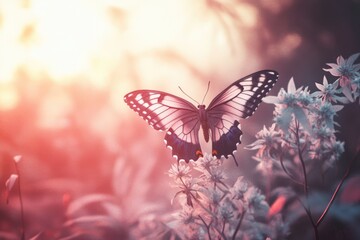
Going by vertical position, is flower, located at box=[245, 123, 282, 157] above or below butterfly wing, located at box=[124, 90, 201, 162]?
below

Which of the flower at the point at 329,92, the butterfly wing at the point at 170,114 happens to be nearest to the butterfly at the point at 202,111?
the butterfly wing at the point at 170,114

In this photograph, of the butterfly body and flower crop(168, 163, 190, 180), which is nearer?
flower crop(168, 163, 190, 180)

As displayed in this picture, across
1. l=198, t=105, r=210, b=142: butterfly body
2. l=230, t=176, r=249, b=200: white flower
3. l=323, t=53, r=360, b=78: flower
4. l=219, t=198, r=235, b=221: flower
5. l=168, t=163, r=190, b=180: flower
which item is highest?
l=198, t=105, r=210, b=142: butterfly body

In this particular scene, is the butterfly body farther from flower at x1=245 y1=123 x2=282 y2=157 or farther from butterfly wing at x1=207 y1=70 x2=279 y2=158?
flower at x1=245 y1=123 x2=282 y2=157

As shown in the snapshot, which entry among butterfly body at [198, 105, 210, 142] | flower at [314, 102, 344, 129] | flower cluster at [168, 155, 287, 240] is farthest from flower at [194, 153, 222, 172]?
flower at [314, 102, 344, 129]

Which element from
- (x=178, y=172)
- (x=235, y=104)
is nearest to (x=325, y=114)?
(x=235, y=104)

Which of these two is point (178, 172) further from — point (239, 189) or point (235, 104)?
point (235, 104)

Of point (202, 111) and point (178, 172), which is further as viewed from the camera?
point (202, 111)
